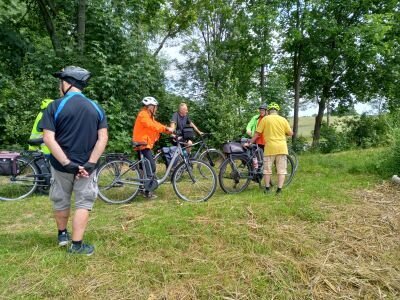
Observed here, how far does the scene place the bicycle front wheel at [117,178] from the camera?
611cm

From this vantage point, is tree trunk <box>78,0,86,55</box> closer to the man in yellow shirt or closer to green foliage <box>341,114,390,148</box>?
the man in yellow shirt

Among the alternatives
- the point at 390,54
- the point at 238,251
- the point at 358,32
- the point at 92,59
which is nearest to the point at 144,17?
the point at 92,59

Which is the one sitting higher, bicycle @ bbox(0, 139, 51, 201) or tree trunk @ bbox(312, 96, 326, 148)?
tree trunk @ bbox(312, 96, 326, 148)

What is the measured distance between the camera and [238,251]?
13.1 ft

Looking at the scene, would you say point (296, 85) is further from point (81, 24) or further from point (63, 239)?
point (63, 239)

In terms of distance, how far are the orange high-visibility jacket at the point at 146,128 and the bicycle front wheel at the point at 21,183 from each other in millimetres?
2031

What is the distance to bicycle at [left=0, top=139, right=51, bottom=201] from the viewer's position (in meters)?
6.44

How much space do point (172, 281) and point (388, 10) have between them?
17.3 metres

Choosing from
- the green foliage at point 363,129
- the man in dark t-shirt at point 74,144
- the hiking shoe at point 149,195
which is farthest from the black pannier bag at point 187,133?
the green foliage at point 363,129

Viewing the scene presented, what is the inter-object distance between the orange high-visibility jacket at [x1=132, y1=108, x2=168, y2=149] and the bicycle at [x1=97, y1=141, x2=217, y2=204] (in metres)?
0.11

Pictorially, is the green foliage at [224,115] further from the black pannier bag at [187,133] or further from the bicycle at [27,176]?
the bicycle at [27,176]

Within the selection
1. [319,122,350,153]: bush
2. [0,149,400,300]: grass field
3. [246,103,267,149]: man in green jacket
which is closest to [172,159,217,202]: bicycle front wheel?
[0,149,400,300]: grass field

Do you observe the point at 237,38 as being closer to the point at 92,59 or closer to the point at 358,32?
Result: the point at 358,32

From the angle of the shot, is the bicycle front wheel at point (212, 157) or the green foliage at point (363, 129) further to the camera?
the green foliage at point (363, 129)
